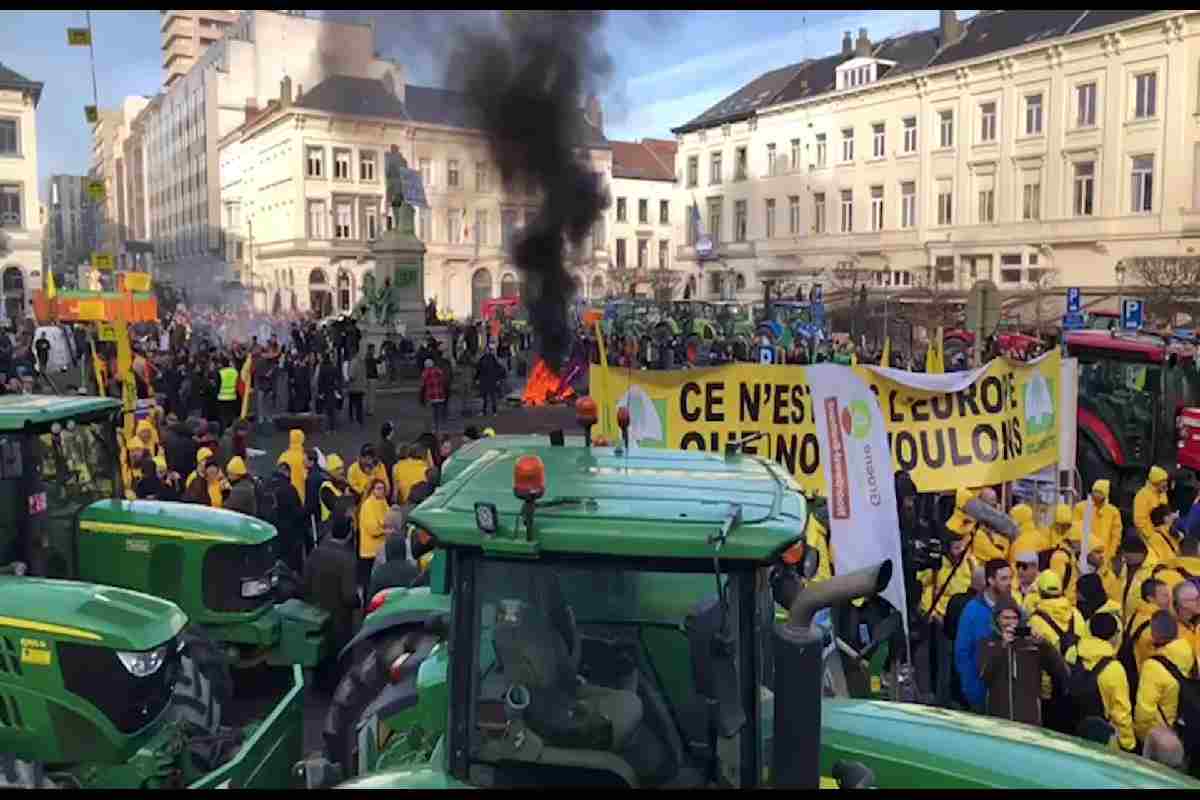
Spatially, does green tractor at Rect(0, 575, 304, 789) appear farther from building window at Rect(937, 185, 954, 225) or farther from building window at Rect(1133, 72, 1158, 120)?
building window at Rect(937, 185, 954, 225)

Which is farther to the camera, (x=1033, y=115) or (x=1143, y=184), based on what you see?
(x=1033, y=115)

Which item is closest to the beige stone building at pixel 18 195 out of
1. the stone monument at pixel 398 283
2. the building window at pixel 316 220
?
the building window at pixel 316 220

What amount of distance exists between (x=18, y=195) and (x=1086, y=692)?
5727 cm

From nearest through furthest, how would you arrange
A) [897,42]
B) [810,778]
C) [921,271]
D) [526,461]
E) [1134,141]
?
1. [810,778]
2. [526,461]
3. [1134,141]
4. [921,271]
5. [897,42]

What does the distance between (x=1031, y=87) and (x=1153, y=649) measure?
37248 mm

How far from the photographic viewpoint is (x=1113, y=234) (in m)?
36.4

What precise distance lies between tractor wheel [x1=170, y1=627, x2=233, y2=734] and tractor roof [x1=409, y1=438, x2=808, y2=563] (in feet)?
9.28

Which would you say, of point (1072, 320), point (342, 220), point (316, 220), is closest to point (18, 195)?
point (316, 220)

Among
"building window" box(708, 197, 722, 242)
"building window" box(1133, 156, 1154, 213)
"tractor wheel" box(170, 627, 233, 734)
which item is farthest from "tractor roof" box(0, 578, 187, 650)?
"building window" box(708, 197, 722, 242)

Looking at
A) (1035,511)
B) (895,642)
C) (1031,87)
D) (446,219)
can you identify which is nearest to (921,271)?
(1031,87)

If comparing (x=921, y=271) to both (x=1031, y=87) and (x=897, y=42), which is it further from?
(x=897, y=42)

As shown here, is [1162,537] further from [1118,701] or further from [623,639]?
[623,639]

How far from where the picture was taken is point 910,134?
1731 inches

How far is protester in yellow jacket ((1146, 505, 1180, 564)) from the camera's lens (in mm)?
8117
